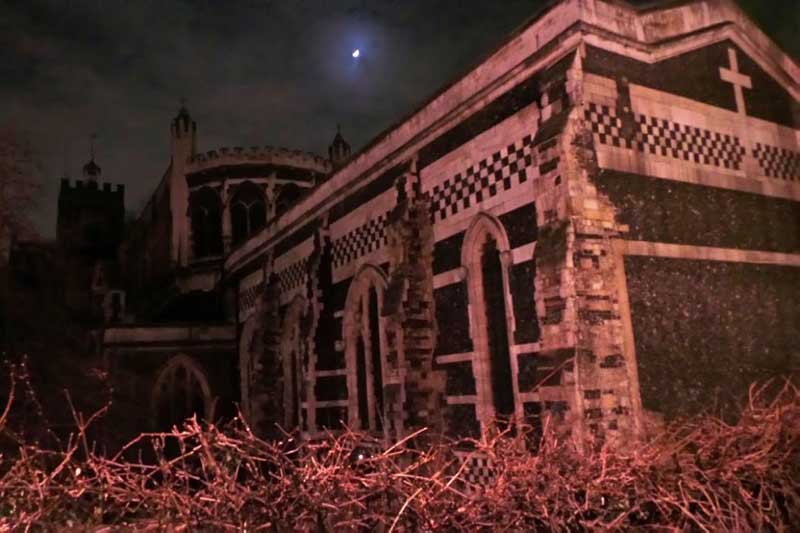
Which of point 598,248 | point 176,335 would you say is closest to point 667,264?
point 598,248

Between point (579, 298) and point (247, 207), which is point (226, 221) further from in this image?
point (579, 298)

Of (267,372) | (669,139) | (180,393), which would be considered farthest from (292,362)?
(669,139)

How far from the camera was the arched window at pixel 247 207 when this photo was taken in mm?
31750

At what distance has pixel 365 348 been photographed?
15578 mm

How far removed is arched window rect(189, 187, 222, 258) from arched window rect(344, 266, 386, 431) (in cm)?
1795

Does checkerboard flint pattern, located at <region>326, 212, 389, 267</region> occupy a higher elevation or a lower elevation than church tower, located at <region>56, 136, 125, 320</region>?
lower

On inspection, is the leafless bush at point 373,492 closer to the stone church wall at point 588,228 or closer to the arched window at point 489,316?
the stone church wall at point 588,228

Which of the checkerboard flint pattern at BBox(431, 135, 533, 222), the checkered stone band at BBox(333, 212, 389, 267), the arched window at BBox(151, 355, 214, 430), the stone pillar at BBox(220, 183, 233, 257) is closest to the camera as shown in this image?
the checkerboard flint pattern at BBox(431, 135, 533, 222)

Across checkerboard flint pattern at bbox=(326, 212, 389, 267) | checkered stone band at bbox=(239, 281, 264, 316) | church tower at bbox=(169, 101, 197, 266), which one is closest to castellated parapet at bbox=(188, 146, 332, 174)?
church tower at bbox=(169, 101, 197, 266)

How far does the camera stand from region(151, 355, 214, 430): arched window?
74.4ft

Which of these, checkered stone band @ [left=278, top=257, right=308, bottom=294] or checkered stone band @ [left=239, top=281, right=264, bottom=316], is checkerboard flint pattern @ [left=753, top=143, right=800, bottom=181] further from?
checkered stone band @ [left=239, top=281, right=264, bottom=316]

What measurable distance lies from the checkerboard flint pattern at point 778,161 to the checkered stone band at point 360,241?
7427 millimetres

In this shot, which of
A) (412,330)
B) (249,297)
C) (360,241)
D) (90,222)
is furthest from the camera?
(90,222)

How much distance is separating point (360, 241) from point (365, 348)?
2.58 m
